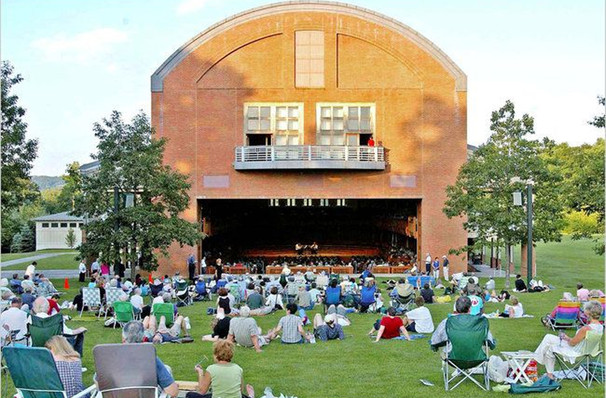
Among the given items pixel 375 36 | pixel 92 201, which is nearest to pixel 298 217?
pixel 375 36

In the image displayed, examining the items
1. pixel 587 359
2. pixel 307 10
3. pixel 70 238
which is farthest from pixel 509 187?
pixel 70 238

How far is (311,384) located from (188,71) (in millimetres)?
29793

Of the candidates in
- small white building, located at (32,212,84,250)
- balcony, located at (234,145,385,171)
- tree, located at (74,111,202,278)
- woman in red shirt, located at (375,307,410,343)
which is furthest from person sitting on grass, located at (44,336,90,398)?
small white building, located at (32,212,84,250)

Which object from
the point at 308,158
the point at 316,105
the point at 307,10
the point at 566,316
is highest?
the point at 307,10

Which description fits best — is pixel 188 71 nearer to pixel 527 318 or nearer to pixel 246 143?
pixel 246 143

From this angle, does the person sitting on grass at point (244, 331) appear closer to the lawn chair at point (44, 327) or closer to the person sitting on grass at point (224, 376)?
the lawn chair at point (44, 327)

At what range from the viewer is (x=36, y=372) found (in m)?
8.44

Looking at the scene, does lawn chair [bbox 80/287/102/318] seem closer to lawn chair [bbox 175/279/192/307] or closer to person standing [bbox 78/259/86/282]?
lawn chair [bbox 175/279/192/307]

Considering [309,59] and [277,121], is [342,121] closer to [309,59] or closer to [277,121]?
[277,121]

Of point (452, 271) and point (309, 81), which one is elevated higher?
point (309, 81)

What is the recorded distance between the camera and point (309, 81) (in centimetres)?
3919

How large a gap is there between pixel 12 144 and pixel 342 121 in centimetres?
1714

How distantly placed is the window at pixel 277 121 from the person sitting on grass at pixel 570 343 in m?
28.6

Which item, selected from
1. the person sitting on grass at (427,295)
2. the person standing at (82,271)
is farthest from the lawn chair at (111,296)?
the person standing at (82,271)
